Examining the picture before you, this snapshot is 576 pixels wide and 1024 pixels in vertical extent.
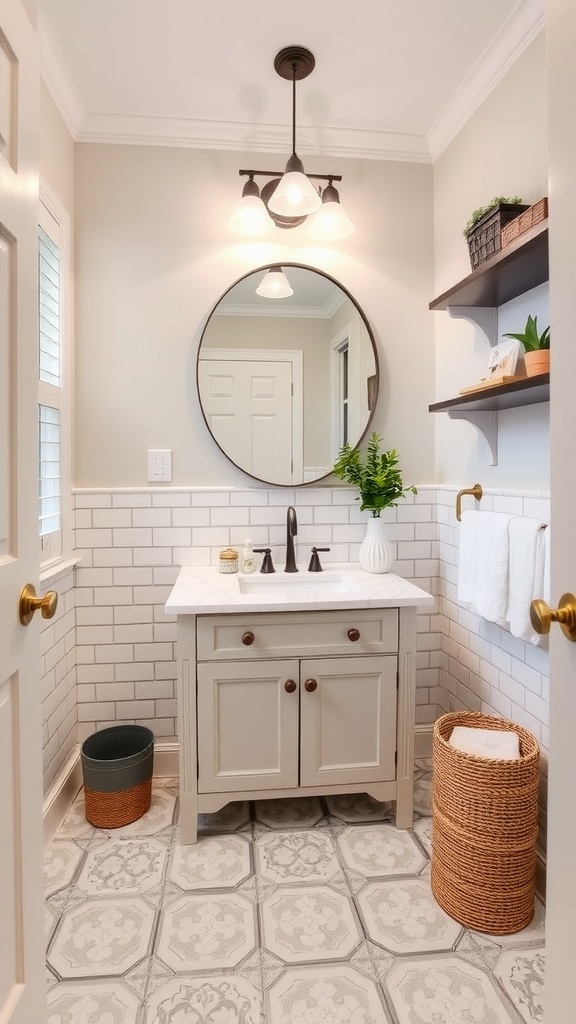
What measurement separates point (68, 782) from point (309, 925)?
1.05 m

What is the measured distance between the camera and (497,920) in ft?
4.88

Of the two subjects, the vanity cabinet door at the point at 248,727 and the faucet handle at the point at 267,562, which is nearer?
the vanity cabinet door at the point at 248,727

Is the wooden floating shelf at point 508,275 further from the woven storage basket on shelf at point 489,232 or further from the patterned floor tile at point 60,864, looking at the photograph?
the patterned floor tile at point 60,864

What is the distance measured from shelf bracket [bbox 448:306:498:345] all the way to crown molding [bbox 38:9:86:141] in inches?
→ 61.2

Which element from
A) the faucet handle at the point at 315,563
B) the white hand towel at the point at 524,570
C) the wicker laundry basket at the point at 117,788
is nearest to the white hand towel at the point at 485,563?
the white hand towel at the point at 524,570

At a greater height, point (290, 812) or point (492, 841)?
point (492, 841)

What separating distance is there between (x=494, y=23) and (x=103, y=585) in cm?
235

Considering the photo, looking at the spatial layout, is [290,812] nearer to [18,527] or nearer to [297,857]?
[297,857]

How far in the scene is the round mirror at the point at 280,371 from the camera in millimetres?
2238

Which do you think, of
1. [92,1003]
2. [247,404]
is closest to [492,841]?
[92,1003]

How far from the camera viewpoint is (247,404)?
2254mm

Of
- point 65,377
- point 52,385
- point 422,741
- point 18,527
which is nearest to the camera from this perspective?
point 18,527

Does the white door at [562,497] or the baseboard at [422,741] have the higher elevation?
the white door at [562,497]

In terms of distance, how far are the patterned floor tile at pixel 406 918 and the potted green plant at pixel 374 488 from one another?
1.07 meters
